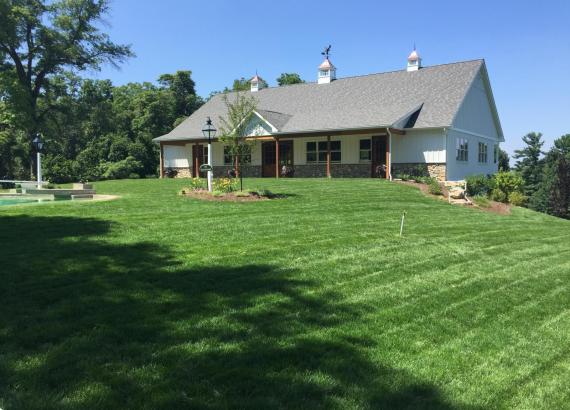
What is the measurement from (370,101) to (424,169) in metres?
5.81

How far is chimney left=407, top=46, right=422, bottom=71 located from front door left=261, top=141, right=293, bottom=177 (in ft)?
29.2

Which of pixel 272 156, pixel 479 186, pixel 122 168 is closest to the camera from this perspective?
pixel 479 186

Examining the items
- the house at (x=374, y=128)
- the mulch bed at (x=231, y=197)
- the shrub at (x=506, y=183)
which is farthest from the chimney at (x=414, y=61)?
the mulch bed at (x=231, y=197)

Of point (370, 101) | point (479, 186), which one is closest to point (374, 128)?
point (370, 101)

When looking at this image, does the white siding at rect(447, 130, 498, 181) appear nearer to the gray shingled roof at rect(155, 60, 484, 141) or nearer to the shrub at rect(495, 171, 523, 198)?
the gray shingled roof at rect(155, 60, 484, 141)

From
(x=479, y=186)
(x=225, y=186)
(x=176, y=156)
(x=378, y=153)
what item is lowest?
(x=479, y=186)

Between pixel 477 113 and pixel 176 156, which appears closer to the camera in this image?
pixel 477 113

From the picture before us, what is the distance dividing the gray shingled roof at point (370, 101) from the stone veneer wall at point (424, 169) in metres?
1.99

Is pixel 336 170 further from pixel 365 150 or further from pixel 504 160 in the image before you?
pixel 504 160

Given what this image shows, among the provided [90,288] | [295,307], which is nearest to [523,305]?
[295,307]

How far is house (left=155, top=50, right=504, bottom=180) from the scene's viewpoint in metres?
24.8

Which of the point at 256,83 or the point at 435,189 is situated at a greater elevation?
the point at 256,83

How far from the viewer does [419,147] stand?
81.8 ft

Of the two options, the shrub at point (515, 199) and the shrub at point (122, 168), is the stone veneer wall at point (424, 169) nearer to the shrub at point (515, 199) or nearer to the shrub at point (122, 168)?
the shrub at point (515, 199)
